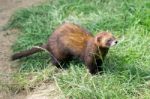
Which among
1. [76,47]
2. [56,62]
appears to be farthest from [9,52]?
[76,47]

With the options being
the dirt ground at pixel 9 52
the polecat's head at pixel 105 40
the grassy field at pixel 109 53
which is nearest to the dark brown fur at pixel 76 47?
the polecat's head at pixel 105 40

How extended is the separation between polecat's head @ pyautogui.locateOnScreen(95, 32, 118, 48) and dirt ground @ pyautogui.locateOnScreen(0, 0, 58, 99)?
2.52 ft

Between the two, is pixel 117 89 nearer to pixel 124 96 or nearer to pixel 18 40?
pixel 124 96

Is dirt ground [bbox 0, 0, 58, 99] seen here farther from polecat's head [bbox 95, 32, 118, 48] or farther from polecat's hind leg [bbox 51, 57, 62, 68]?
polecat's head [bbox 95, 32, 118, 48]

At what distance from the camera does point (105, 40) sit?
5.06 metres

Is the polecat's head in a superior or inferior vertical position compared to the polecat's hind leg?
superior

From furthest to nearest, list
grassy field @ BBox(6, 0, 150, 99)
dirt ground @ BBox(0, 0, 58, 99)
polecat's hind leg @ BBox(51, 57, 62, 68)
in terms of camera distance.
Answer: polecat's hind leg @ BBox(51, 57, 62, 68)
dirt ground @ BBox(0, 0, 58, 99)
grassy field @ BBox(6, 0, 150, 99)

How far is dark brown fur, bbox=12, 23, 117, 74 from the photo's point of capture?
521 centimetres

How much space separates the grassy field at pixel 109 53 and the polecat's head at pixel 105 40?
0.38 m

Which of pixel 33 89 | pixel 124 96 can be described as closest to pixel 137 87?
pixel 124 96

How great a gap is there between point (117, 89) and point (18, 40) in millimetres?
2097

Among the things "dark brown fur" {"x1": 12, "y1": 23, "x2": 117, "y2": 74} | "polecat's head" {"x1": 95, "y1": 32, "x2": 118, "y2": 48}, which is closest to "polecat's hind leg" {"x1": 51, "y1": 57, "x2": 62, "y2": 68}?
"dark brown fur" {"x1": 12, "y1": 23, "x2": 117, "y2": 74}

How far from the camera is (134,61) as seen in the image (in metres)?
5.49

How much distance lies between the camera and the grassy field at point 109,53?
5.00 meters
